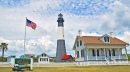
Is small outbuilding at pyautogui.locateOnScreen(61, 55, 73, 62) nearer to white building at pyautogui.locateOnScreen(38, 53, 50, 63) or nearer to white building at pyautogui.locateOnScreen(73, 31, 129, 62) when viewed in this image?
white building at pyautogui.locateOnScreen(73, 31, 129, 62)

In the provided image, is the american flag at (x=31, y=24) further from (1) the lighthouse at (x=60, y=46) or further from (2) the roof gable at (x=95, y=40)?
(1) the lighthouse at (x=60, y=46)

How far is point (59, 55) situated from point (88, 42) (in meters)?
15.4

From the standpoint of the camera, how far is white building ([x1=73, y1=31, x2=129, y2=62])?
39281 mm

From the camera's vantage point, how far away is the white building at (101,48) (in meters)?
39.3

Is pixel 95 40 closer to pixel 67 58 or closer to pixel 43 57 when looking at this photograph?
pixel 67 58

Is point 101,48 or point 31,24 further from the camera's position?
point 101,48

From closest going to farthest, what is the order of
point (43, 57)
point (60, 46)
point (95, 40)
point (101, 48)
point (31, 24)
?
point (31, 24) < point (101, 48) < point (95, 40) < point (60, 46) < point (43, 57)

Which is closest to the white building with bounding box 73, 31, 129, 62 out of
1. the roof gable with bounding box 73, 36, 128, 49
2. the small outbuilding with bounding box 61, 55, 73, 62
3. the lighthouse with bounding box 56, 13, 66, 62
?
the roof gable with bounding box 73, 36, 128, 49

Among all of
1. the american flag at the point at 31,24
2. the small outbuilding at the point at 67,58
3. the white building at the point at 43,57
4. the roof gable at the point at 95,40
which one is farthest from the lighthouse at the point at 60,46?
the american flag at the point at 31,24

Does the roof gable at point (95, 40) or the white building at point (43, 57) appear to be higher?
the roof gable at point (95, 40)

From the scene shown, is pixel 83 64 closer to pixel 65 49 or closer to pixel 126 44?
pixel 126 44

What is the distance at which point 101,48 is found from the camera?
4009 cm

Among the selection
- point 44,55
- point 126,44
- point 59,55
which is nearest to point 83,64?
point 126,44

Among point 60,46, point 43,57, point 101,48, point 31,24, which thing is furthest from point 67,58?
point 31,24
